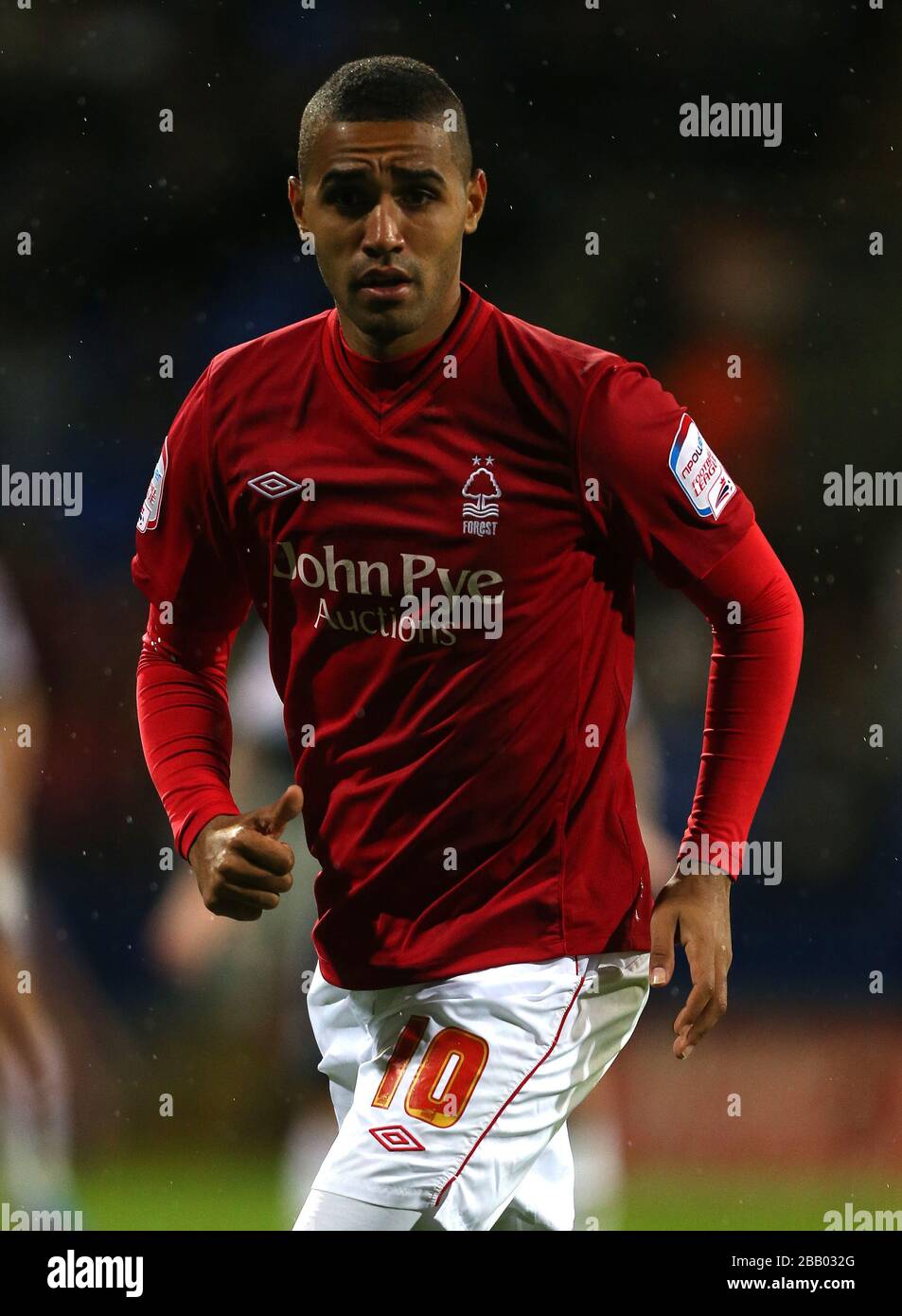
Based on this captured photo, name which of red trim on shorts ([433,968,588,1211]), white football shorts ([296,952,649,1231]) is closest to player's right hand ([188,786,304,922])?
white football shorts ([296,952,649,1231])

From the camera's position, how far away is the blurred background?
397 centimetres

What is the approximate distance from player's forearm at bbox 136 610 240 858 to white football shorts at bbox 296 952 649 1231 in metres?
0.36

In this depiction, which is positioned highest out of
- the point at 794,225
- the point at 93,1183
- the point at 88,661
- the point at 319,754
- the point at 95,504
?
the point at 794,225

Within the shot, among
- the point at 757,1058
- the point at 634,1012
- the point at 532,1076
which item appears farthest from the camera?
the point at 757,1058

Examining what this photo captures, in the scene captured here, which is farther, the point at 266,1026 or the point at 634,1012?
the point at 266,1026

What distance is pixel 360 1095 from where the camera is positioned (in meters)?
2.32

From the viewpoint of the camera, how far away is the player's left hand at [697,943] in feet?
7.64

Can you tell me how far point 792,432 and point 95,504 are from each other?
175 cm

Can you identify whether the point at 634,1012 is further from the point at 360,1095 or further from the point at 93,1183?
the point at 93,1183

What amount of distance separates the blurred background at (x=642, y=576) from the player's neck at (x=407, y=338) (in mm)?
1696

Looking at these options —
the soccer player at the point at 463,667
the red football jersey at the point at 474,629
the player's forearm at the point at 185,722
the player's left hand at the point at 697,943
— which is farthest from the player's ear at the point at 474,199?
the player's left hand at the point at 697,943

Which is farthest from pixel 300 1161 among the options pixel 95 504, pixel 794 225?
pixel 794 225

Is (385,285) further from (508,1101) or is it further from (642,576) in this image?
(642,576)

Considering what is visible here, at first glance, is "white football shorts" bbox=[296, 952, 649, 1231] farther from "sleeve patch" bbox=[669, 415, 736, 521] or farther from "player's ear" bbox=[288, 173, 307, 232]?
"player's ear" bbox=[288, 173, 307, 232]
